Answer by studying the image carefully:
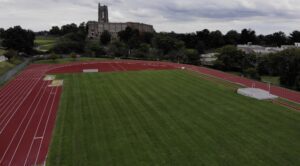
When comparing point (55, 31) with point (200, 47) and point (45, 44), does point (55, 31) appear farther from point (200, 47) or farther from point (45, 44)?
point (200, 47)

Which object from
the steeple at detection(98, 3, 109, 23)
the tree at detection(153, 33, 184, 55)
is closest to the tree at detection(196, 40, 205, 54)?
the tree at detection(153, 33, 184, 55)

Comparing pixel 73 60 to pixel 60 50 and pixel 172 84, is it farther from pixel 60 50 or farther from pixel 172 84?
pixel 172 84

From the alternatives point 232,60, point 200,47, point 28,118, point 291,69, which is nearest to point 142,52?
point 232,60

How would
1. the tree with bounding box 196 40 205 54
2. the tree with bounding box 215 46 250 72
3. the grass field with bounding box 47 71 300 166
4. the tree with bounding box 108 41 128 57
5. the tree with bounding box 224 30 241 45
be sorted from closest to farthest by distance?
the grass field with bounding box 47 71 300 166 < the tree with bounding box 215 46 250 72 < the tree with bounding box 108 41 128 57 < the tree with bounding box 196 40 205 54 < the tree with bounding box 224 30 241 45

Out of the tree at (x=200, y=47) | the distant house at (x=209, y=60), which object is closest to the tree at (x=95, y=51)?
the distant house at (x=209, y=60)

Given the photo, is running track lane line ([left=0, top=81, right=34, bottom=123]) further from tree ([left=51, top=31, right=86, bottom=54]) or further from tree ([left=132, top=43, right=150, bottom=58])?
tree ([left=51, top=31, right=86, bottom=54])
